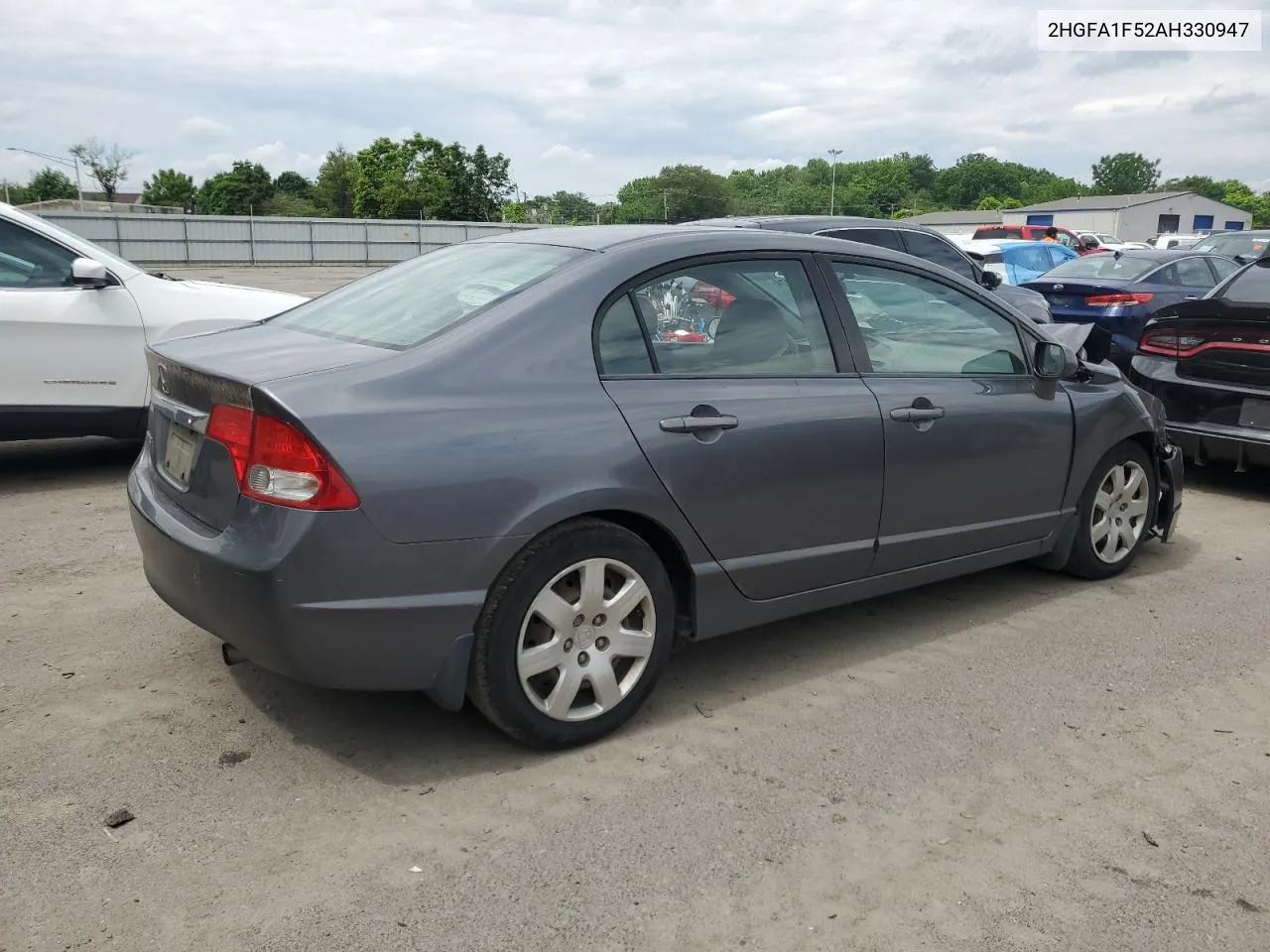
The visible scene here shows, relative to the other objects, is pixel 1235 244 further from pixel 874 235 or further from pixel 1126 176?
pixel 1126 176

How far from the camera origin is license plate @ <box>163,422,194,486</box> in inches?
129

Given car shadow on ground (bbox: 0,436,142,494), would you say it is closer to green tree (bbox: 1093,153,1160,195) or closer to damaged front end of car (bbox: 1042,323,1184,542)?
damaged front end of car (bbox: 1042,323,1184,542)

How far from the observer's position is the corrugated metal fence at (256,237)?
3775cm

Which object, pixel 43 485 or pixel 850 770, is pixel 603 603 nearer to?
pixel 850 770

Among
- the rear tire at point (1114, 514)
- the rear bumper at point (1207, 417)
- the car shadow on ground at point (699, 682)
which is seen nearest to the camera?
the car shadow on ground at point (699, 682)

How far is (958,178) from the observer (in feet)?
488

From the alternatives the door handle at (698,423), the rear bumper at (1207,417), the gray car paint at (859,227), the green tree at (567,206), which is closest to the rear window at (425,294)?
the door handle at (698,423)

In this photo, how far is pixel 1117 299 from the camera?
37.4 ft

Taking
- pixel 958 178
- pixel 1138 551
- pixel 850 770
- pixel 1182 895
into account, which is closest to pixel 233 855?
pixel 850 770

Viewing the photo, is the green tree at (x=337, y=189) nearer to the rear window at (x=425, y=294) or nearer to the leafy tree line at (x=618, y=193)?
the leafy tree line at (x=618, y=193)

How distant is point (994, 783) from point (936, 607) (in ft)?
5.36

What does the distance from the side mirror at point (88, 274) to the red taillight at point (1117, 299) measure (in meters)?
9.43

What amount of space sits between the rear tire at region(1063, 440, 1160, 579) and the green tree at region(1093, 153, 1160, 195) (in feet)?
582

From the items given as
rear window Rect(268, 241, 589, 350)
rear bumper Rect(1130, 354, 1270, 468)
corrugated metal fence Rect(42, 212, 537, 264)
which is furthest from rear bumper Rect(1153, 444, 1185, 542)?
corrugated metal fence Rect(42, 212, 537, 264)
